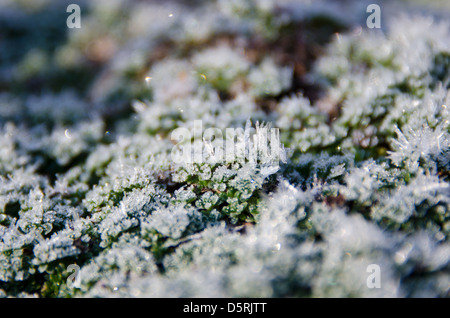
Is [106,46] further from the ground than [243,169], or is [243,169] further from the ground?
[106,46]

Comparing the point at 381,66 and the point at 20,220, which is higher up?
the point at 381,66

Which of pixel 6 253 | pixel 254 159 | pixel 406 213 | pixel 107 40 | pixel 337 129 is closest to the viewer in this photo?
pixel 406 213

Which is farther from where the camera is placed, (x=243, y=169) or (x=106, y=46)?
(x=106, y=46)

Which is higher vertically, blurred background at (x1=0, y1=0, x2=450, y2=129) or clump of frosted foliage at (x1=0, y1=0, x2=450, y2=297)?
blurred background at (x1=0, y1=0, x2=450, y2=129)

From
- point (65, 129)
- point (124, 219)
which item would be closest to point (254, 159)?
point (124, 219)

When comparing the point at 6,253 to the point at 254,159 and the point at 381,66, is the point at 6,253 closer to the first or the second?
the point at 254,159

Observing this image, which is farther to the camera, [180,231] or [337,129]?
[337,129]

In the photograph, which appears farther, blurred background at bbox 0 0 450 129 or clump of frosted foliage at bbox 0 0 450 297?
blurred background at bbox 0 0 450 129
